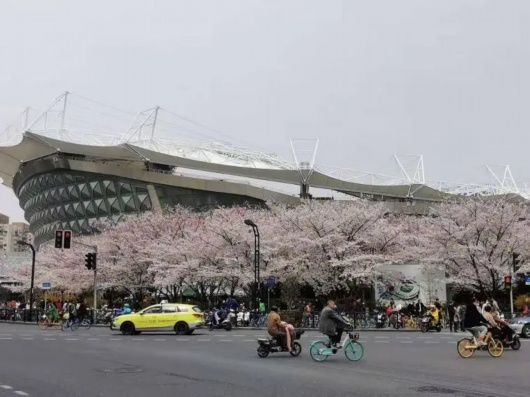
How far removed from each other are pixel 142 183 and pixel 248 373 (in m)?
82.6

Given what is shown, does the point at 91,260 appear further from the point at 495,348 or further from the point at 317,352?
the point at 495,348

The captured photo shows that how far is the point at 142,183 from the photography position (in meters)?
94.7

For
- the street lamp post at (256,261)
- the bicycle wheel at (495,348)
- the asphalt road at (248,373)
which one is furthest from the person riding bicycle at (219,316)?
the bicycle wheel at (495,348)

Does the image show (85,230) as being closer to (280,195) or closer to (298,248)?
(280,195)

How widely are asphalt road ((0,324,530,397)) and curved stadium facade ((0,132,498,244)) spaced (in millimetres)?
69707

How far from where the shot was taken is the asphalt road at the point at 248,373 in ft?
38.0

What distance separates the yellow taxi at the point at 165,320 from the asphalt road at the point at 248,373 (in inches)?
416

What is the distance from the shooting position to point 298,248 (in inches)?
1981

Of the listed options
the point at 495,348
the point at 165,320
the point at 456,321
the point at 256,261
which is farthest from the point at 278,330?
the point at 256,261

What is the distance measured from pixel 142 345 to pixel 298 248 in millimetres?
27177

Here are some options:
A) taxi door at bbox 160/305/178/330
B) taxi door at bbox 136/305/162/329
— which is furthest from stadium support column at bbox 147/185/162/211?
taxi door at bbox 160/305/178/330

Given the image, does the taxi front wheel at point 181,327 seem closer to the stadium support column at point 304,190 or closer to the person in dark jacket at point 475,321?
the person in dark jacket at point 475,321

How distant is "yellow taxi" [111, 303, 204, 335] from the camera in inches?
1283

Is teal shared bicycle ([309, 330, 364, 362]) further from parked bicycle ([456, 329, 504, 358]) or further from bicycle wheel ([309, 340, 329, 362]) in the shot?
parked bicycle ([456, 329, 504, 358])
